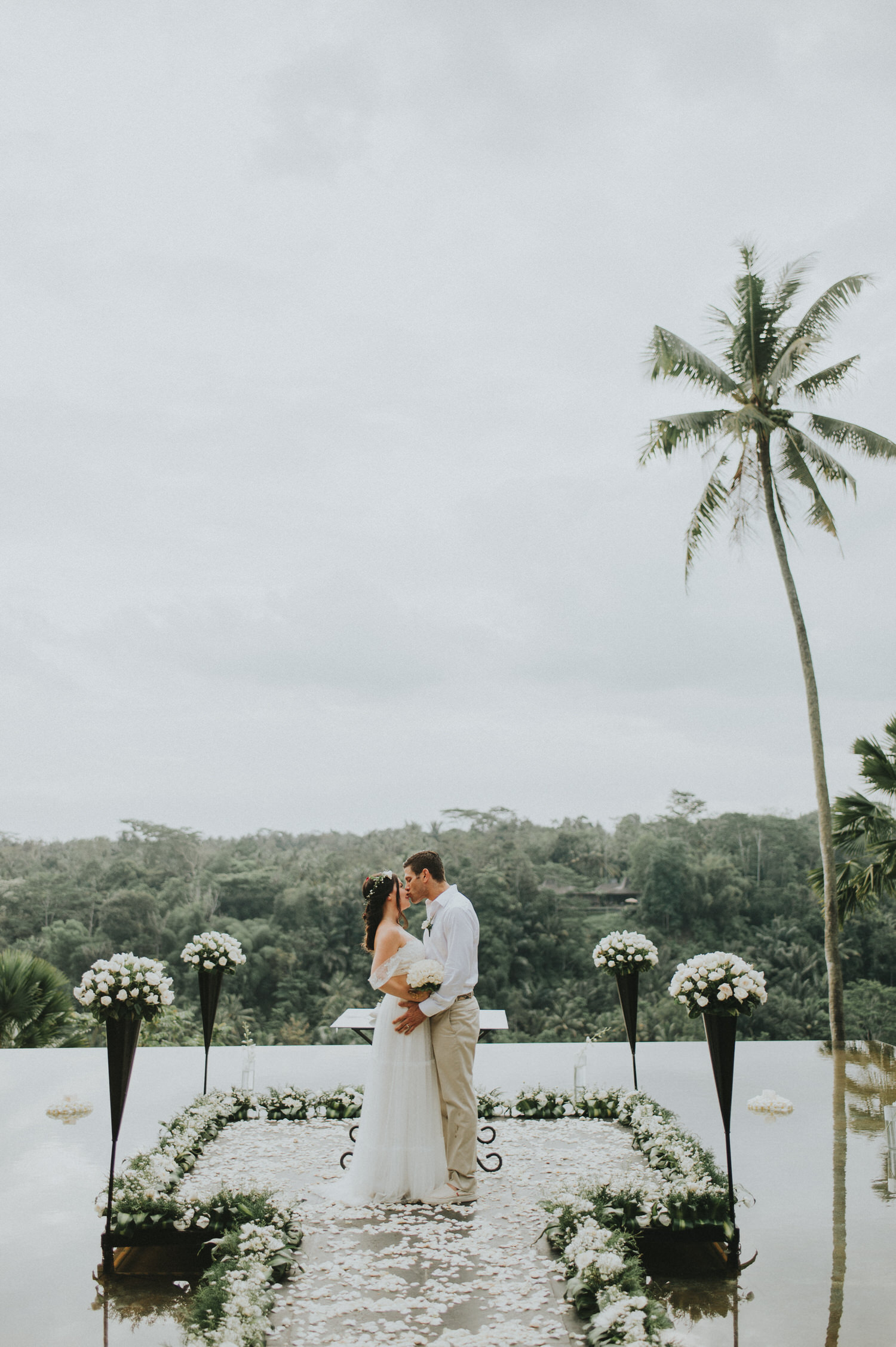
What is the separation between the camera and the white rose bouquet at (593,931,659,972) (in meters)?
6.34

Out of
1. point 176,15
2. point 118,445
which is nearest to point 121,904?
point 118,445

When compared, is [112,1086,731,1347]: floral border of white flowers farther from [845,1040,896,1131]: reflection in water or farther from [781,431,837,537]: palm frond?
[781,431,837,537]: palm frond

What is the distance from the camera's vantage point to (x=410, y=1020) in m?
4.57

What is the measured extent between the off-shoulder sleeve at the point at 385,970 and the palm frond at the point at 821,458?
8.29 m

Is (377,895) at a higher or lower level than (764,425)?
lower

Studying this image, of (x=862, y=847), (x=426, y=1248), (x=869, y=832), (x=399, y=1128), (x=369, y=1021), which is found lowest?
(x=426, y=1248)

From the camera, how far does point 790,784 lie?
25.8 meters

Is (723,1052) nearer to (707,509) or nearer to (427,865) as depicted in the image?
(427,865)

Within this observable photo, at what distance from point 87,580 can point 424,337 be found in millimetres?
Result: 10141

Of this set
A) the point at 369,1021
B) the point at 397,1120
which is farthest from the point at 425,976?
the point at 369,1021

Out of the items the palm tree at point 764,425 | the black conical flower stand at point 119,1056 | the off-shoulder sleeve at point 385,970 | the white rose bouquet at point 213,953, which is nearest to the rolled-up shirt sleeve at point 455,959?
the off-shoulder sleeve at point 385,970

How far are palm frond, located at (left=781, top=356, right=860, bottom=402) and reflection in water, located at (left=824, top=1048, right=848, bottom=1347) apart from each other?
24.6 feet

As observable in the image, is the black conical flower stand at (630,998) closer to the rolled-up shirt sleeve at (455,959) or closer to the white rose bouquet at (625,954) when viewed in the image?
the white rose bouquet at (625,954)

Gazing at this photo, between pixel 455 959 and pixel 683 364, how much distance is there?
8.31 meters
